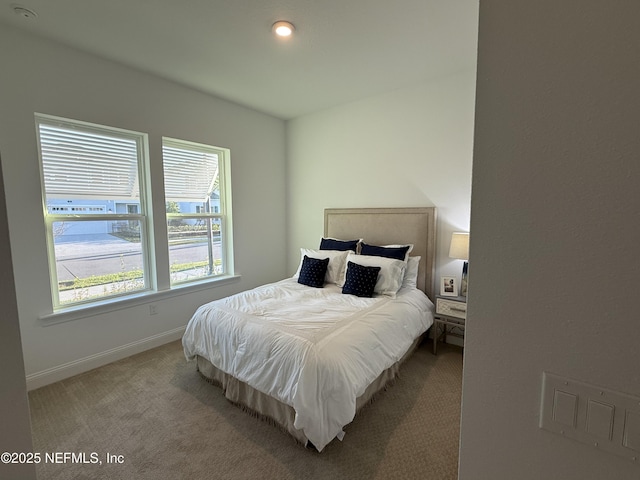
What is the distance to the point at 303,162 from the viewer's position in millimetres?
4176

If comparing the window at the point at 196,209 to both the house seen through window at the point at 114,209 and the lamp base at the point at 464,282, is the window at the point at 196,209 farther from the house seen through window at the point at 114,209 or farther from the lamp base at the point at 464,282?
the lamp base at the point at 464,282

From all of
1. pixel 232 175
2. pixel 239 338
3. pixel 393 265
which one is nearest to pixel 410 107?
pixel 393 265

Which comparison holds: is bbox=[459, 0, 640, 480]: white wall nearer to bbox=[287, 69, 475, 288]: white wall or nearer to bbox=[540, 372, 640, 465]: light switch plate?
bbox=[540, 372, 640, 465]: light switch plate

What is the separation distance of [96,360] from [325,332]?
2.30 m

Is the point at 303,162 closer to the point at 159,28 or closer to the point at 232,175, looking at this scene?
the point at 232,175

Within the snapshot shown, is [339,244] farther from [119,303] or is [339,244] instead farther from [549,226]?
[549,226]

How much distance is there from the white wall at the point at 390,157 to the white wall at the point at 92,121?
0.78 meters

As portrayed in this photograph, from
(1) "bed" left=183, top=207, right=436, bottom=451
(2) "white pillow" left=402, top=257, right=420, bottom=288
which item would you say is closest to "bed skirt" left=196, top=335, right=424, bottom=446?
(1) "bed" left=183, top=207, right=436, bottom=451

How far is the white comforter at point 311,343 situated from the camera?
5.35ft

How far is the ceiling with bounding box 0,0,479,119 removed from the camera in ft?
6.36

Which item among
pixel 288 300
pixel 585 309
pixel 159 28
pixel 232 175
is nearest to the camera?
pixel 585 309

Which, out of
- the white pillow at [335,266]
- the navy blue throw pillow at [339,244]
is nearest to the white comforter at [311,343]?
the white pillow at [335,266]

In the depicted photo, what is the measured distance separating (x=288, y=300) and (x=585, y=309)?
7.25ft

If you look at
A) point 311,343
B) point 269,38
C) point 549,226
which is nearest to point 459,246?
point 311,343
